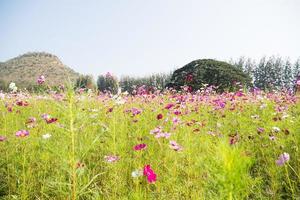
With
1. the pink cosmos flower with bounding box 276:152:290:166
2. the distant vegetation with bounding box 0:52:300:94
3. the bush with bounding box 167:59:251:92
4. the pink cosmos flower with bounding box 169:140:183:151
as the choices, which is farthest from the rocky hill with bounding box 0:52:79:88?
the pink cosmos flower with bounding box 276:152:290:166

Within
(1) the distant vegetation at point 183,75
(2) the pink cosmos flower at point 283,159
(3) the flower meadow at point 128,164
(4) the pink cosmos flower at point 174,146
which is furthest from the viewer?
(1) the distant vegetation at point 183,75

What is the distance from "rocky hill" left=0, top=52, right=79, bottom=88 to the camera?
6631 centimetres

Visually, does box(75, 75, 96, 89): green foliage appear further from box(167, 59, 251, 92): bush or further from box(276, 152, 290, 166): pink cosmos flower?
box(167, 59, 251, 92): bush

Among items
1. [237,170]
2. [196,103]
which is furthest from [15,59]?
[237,170]

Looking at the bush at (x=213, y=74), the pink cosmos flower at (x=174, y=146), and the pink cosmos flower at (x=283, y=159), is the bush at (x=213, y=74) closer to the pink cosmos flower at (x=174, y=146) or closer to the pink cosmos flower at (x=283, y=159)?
the pink cosmos flower at (x=174, y=146)

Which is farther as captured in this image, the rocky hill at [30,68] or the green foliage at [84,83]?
the rocky hill at [30,68]

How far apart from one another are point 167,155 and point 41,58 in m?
85.3

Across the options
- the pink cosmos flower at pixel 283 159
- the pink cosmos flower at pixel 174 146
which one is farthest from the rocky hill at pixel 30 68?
the pink cosmos flower at pixel 283 159

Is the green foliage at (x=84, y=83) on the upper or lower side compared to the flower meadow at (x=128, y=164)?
upper

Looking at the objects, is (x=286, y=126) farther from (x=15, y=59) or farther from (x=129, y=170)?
(x=15, y=59)

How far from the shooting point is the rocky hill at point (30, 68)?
218ft

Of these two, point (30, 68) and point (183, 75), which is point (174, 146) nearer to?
point (183, 75)

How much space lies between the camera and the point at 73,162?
172 centimetres

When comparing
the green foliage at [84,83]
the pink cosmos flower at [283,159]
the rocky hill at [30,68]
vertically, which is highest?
the green foliage at [84,83]
